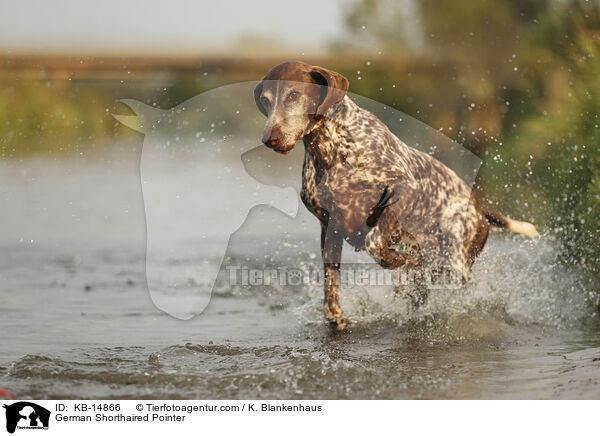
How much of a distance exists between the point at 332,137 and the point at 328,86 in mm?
231

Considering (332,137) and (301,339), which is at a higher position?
(332,137)

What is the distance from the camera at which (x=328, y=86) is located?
289 cm

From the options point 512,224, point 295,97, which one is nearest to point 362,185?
point 295,97

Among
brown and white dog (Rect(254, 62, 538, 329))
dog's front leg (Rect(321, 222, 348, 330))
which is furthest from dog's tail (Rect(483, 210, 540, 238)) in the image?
dog's front leg (Rect(321, 222, 348, 330))

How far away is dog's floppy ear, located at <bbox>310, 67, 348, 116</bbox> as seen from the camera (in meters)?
2.90

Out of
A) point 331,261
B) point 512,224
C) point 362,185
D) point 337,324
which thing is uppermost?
point 362,185

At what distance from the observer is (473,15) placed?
5359 millimetres

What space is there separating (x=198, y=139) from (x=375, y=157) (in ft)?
3.46

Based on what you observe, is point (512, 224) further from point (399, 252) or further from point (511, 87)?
point (511, 87)

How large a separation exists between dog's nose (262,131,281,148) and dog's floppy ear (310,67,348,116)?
0.79 feet
